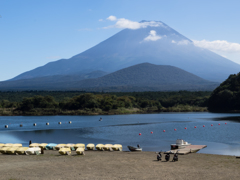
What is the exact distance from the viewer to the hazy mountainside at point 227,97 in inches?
4178

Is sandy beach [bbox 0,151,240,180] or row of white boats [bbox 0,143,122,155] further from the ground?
row of white boats [bbox 0,143,122,155]

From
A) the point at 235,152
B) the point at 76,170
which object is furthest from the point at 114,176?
the point at 235,152

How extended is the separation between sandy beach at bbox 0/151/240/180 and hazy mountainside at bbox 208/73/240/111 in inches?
2917

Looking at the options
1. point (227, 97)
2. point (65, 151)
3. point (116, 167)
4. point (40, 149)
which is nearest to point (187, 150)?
point (116, 167)

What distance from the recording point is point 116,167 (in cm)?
2947

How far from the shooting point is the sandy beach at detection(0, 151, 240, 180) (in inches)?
1035

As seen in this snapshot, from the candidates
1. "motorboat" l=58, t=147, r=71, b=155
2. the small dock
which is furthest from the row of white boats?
the small dock

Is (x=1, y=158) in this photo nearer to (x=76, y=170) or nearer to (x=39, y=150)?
(x=39, y=150)

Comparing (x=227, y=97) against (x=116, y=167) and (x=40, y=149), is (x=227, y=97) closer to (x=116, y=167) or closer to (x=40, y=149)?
(x=40, y=149)

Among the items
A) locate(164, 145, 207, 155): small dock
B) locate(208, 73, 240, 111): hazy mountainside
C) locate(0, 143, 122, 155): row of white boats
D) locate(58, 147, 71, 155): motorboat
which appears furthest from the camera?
locate(208, 73, 240, 111): hazy mountainside

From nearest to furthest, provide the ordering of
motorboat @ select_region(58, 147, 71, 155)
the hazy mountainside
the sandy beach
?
the sandy beach → motorboat @ select_region(58, 147, 71, 155) → the hazy mountainside

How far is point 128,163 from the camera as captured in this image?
31.3 meters

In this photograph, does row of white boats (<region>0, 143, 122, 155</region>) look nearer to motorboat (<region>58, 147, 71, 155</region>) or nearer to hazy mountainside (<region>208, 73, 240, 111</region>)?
motorboat (<region>58, 147, 71, 155</region>)

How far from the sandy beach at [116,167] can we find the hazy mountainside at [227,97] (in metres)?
74.1
